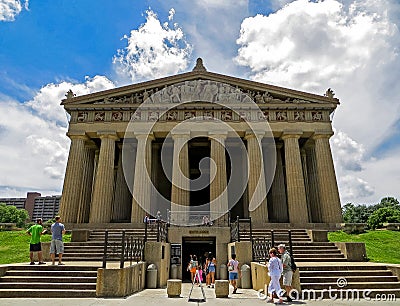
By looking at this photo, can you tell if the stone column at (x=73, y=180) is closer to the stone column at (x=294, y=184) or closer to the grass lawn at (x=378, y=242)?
the stone column at (x=294, y=184)

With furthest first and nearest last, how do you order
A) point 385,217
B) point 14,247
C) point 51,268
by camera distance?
point 385,217 → point 14,247 → point 51,268

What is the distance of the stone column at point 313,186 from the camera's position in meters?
30.5

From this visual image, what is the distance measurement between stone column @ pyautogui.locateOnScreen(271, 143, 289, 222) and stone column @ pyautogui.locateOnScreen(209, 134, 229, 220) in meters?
6.55

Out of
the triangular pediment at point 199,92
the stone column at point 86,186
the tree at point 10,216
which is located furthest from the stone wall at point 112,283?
the tree at point 10,216

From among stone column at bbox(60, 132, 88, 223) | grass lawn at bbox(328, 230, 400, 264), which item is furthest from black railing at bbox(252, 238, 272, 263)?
stone column at bbox(60, 132, 88, 223)

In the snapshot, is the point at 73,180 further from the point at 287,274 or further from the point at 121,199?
the point at 287,274

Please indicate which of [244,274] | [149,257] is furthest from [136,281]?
[244,274]

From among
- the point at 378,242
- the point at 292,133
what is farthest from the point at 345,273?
the point at 292,133

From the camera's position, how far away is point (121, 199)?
31.6 metres

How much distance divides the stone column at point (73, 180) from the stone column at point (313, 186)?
72.0 feet

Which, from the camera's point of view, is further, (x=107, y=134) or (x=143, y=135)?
(x=107, y=134)

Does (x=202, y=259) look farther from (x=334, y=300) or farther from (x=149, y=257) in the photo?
(x=334, y=300)

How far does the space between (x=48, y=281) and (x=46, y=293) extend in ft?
3.02

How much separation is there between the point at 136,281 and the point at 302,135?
22.8 m
